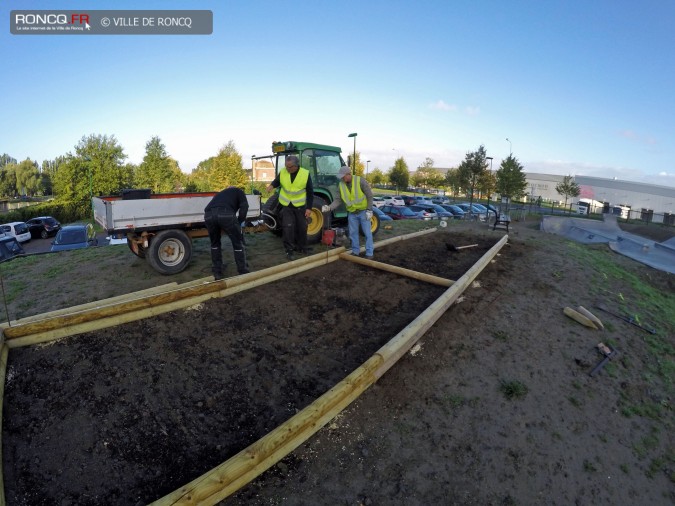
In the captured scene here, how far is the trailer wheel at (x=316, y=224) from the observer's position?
8.07 meters

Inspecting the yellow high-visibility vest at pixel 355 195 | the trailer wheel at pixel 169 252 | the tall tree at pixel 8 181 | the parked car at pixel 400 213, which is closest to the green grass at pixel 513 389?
the yellow high-visibility vest at pixel 355 195

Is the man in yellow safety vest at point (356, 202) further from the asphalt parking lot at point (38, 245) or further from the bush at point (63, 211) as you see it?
the bush at point (63, 211)

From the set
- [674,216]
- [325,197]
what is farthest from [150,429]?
[674,216]

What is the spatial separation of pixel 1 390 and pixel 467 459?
405cm

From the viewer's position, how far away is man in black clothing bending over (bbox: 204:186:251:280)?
5582 millimetres

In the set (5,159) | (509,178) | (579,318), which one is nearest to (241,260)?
(579,318)

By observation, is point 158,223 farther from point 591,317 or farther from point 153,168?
point 153,168

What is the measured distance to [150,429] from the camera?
112 inches

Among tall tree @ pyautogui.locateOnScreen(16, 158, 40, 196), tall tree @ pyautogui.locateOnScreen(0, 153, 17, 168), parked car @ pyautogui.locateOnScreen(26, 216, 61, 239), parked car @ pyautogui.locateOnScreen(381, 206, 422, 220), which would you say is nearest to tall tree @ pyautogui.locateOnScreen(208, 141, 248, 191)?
parked car @ pyautogui.locateOnScreen(26, 216, 61, 239)

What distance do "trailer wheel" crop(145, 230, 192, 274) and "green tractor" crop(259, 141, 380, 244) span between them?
211 cm

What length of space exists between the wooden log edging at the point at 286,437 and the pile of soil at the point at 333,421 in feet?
0.34

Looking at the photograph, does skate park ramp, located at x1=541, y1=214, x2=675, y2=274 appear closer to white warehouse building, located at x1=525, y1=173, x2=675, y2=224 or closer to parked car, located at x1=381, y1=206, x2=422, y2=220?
parked car, located at x1=381, y1=206, x2=422, y2=220

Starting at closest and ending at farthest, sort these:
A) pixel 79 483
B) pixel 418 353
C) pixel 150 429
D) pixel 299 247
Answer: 1. pixel 79 483
2. pixel 150 429
3. pixel 418 353
4. pixel 299 247

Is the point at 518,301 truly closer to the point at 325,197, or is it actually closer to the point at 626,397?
the point at 626,397
